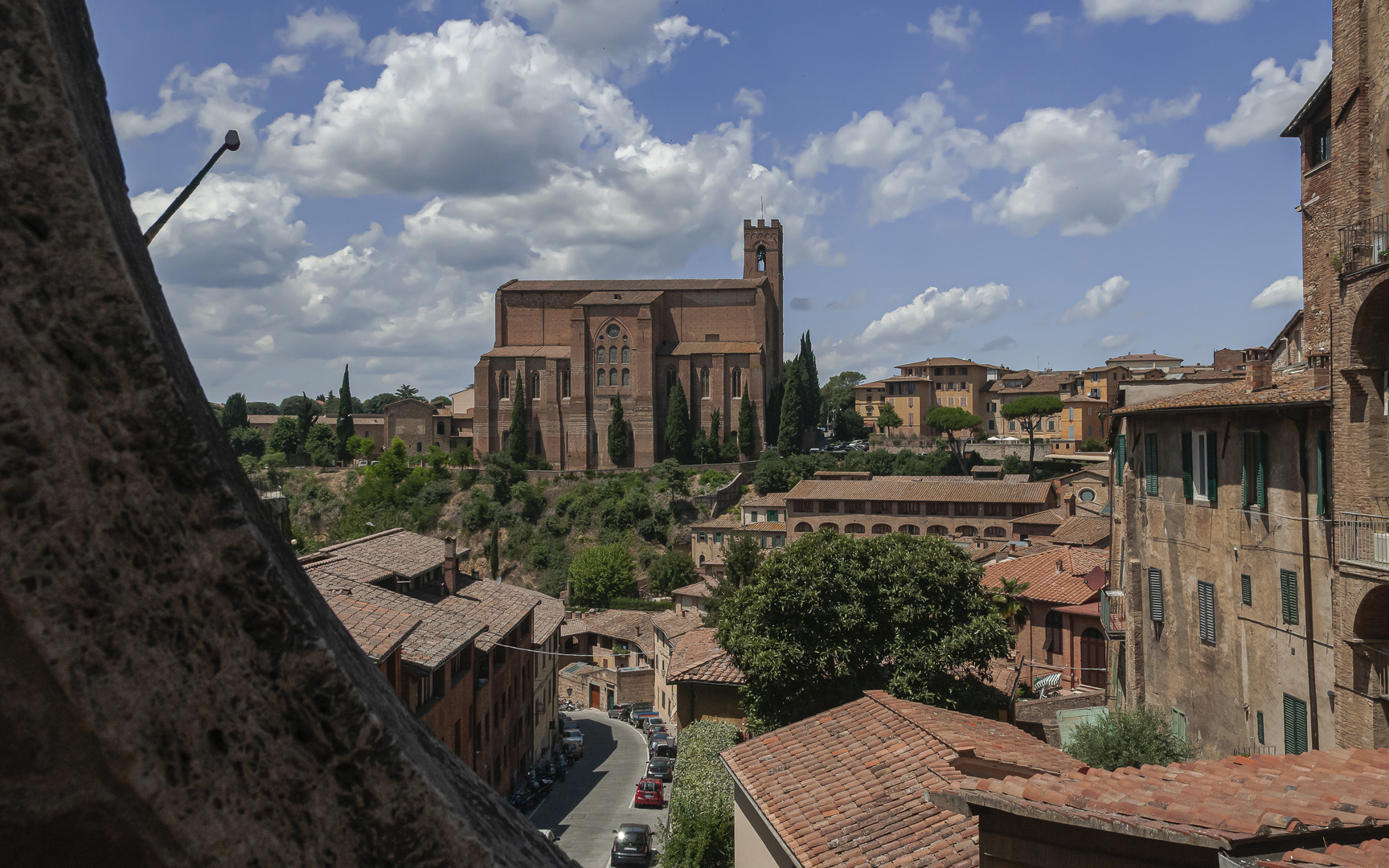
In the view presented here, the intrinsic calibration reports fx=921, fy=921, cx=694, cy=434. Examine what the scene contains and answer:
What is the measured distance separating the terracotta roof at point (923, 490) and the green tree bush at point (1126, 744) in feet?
127

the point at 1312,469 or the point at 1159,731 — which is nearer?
the point at 1312,469

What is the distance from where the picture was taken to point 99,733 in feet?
5.00

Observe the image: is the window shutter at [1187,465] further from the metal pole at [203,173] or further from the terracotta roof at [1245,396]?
the metal pole at [203,173]

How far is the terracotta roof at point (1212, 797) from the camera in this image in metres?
5.64

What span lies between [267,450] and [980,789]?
83737 millimetres

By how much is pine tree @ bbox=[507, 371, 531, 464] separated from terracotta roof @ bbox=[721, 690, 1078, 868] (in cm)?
6128

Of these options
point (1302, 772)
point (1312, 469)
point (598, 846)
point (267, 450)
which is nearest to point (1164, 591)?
point (1312, 469)

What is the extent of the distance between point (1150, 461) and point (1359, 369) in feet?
20.8

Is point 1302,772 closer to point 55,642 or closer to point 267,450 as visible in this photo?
point 55,642

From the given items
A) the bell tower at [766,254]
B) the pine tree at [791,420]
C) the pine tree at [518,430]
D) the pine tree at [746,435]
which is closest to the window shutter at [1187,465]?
the pine tree at [791,420]

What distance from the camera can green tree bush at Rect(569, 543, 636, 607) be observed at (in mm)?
55688

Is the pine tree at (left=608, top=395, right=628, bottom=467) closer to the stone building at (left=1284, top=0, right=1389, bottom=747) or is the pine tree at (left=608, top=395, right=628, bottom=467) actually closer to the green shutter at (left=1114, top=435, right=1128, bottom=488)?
the green shutter at (left=1114, top=435, right=1128, bottom=488)

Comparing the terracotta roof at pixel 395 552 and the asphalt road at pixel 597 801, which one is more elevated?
the terracotta roof at pixel 395 552

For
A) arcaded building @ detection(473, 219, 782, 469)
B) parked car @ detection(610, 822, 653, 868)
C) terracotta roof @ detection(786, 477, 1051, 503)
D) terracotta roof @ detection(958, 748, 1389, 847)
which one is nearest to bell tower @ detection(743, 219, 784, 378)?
arcaded building @ detection(473, 219, 782, 469)
